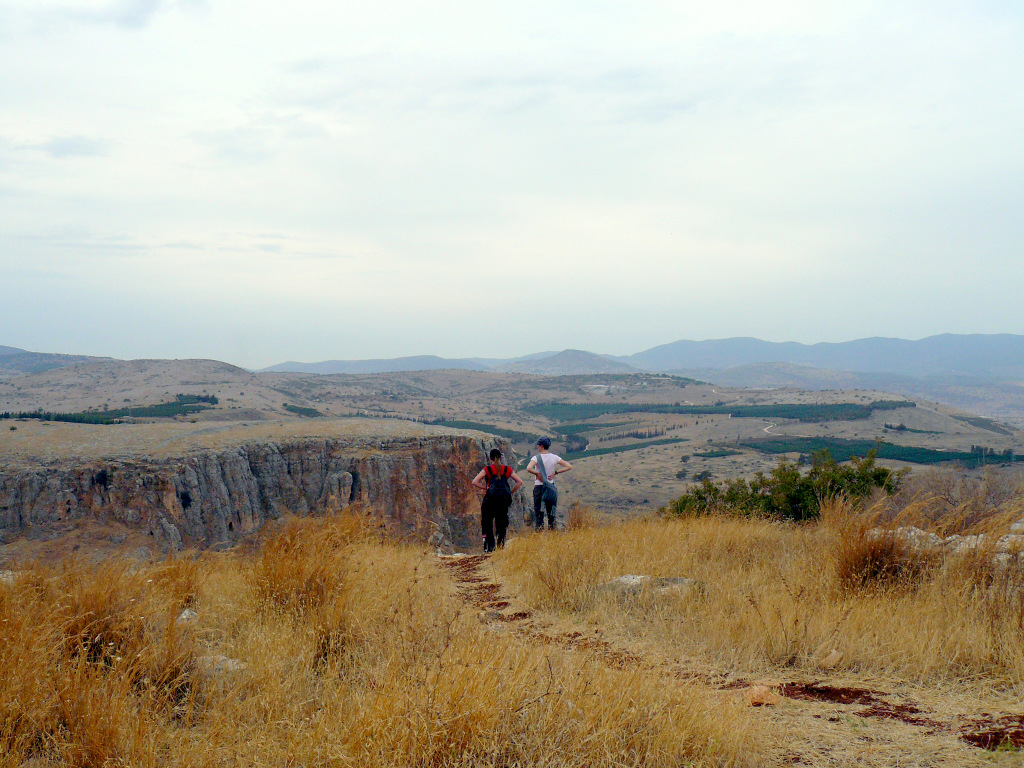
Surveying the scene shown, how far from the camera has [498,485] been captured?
34.9ft

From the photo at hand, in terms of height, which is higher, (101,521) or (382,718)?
(382,718)

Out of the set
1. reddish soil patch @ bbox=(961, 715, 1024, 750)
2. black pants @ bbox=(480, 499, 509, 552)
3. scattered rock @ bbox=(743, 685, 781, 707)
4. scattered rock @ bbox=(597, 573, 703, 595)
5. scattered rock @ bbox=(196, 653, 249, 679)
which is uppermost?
scattered rock @ bbox=(196, 653, 249, 679)

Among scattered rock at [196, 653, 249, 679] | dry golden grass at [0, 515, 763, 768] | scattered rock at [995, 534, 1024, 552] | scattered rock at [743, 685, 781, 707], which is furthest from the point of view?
scattered rock at [995, 534, 1024, 552]

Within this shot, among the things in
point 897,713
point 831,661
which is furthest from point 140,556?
point 897,713

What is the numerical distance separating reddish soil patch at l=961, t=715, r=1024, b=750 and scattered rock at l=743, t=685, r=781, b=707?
1.00 m

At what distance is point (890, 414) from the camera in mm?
120875

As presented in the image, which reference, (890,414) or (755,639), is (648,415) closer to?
(890,414)

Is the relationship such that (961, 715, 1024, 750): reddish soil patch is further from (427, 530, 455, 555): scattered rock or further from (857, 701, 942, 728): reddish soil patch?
(427, 530, 455, 555): scattered rock

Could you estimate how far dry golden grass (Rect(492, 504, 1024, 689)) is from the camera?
4582 mm

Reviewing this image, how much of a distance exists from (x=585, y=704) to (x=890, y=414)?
139 metres

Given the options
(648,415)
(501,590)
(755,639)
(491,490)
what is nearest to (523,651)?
(755,639)

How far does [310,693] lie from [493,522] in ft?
23.8

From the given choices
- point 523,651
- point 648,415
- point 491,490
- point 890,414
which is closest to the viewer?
point 523,651

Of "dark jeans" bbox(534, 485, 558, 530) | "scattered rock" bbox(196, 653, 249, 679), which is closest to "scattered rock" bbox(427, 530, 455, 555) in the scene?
"dark jeans" bbox(534, 485, 558, 530)
